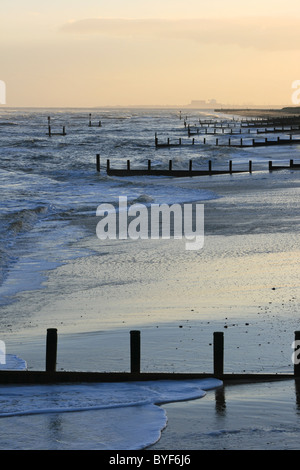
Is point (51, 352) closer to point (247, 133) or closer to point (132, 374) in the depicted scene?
point (132, 374)

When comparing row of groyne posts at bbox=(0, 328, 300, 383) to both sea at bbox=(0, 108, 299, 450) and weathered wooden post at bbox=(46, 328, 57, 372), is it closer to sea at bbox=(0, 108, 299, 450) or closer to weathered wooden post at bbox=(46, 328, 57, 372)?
weathered wooden post at bbox=(46, 328, 57, 372)

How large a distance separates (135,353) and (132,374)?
32 centimetres

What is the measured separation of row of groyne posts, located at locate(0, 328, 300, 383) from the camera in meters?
11.6

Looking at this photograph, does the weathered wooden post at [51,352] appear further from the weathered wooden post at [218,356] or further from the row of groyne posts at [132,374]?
the weathered wooden post at [218,356]

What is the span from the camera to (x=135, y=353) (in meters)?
11.8

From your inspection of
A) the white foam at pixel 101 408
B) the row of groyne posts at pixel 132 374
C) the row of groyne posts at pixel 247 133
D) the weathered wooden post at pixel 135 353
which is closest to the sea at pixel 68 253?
the white foam at pixel 101 408

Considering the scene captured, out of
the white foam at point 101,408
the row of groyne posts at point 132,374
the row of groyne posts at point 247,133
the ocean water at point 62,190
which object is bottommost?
the white foam at point 101,408

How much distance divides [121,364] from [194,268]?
7682 millimetres

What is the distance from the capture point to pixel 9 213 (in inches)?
1331

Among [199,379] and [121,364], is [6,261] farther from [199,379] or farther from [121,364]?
Result: [199,379]

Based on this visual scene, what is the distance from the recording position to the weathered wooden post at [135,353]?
11789mm

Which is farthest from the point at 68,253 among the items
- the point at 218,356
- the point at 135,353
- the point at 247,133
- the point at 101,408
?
the point at 247,133
